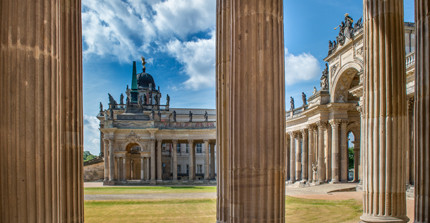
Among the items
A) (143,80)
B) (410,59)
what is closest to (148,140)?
(143,80)

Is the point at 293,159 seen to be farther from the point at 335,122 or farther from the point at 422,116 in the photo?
the point at 422,116

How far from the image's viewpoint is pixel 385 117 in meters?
13.3

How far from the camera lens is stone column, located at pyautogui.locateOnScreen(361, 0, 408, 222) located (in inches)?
512

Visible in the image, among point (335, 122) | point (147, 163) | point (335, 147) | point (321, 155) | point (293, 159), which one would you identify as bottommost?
point (147, 163)

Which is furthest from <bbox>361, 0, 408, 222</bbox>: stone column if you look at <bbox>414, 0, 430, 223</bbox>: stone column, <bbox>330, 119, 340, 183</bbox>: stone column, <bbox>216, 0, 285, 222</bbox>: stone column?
<bbox>330, 119, 340, 183</bbox>: stone column

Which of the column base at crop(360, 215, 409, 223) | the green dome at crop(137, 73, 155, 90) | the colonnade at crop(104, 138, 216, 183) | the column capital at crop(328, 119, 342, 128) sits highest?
the green dome at crop(137, 73, 155, 90)

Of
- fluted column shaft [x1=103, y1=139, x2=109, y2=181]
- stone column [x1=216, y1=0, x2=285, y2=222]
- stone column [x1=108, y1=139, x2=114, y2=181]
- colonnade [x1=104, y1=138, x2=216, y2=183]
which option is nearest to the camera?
stone column [x1=216, y1=0, x2=285, y2=222]

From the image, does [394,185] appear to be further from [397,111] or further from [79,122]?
[79,122]

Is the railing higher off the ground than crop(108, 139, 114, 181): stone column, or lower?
higher

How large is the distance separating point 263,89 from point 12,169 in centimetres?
606

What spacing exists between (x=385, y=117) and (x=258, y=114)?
6441 millimetres

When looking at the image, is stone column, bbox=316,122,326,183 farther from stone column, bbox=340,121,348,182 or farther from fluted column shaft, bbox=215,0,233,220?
fluted column shaft, bbox=215,0,233,220

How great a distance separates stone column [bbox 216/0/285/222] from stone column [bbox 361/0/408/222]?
556cm

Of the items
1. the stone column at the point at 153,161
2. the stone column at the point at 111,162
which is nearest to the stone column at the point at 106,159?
the stone column at the point at 111,162
